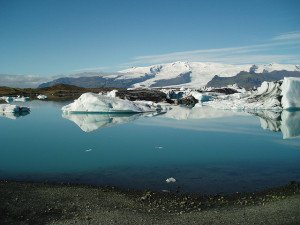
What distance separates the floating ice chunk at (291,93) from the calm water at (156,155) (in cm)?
1353

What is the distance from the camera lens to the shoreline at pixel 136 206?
9555 mm

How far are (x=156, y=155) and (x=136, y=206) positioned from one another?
7163mm

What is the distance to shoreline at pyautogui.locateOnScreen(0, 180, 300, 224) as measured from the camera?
9.55 meters

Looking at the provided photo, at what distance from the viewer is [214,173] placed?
1442 cm

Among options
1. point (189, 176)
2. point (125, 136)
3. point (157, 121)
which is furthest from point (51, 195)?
point (157, 121)

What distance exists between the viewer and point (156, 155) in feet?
58.3

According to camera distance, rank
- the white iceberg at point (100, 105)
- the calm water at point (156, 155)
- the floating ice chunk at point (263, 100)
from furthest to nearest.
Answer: the floating ice chunk at point (263, 100) < the white iceberg at point (100, 105) < the calm water at point (156, 155)

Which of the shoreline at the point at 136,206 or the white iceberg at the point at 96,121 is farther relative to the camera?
the white iceberg at the point at 96,121

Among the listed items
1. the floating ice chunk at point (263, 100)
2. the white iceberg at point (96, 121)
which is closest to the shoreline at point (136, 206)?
the white iceberg at point (96, 121)

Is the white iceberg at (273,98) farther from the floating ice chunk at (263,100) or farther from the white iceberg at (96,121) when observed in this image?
the white iceberg at (96,121)

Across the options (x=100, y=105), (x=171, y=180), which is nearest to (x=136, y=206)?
(x=171, y=180)

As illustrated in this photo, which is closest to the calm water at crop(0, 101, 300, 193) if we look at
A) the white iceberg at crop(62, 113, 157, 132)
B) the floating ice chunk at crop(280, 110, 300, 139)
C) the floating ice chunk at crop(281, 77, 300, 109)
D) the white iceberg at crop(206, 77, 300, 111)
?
the floating ice chunk at crop(280, 110, 300, 139)

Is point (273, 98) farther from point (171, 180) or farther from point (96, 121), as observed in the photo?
point (171, 180)

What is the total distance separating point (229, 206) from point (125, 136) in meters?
13.7
